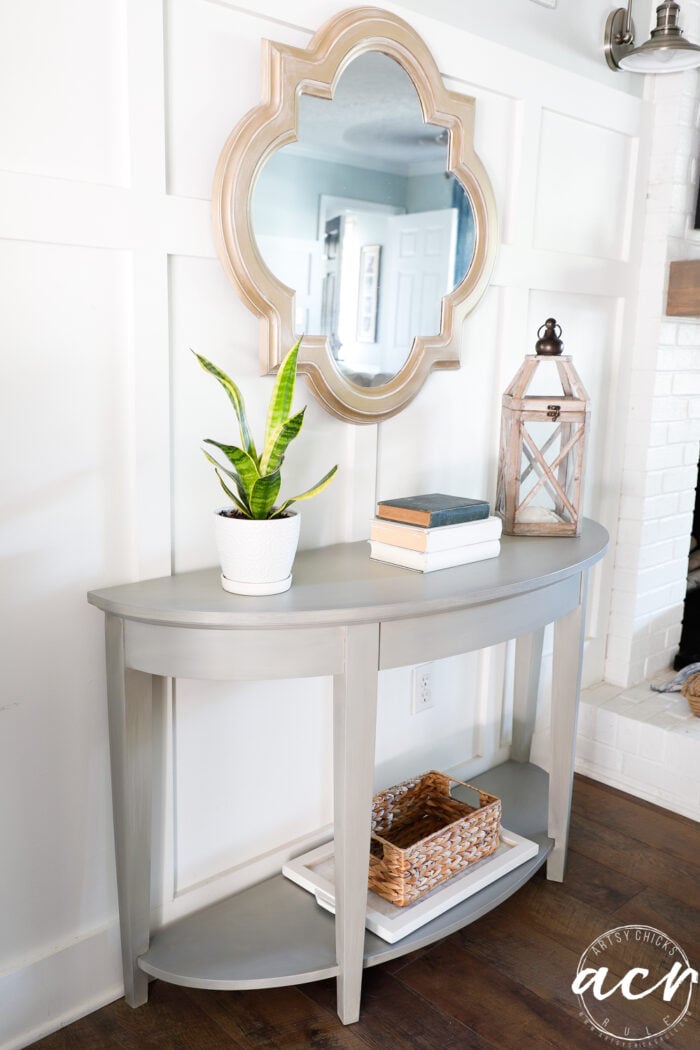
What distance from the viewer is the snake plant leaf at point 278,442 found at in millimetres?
1572

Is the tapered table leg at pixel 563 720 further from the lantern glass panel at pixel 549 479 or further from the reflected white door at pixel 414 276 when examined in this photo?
the reflected white door at pixel 414 276

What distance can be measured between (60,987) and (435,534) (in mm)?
1114

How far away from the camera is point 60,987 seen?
67.8 inches

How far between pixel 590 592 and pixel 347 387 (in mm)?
1287

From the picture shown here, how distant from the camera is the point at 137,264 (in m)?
1.61

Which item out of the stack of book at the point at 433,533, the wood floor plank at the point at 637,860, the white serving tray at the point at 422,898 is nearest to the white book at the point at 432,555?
the stack of book at the point at 433,533

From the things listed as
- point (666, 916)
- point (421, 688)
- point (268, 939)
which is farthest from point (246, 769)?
point (666, 916)

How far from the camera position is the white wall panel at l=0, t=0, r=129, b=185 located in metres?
1.43

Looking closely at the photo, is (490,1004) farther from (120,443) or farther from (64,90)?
(64,90)

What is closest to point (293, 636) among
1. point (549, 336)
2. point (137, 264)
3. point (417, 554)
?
point (417, 554)

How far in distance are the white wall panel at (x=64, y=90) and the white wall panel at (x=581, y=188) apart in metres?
1.23

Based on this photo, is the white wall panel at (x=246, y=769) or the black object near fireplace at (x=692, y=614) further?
the black object near fireplace at (x=692, y=614)

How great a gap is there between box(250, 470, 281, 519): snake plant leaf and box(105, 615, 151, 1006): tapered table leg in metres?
0.31

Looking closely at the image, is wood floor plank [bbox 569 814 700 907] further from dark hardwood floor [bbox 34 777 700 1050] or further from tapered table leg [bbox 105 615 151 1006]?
tapered table leg [bbox 105 615 151 1006]
